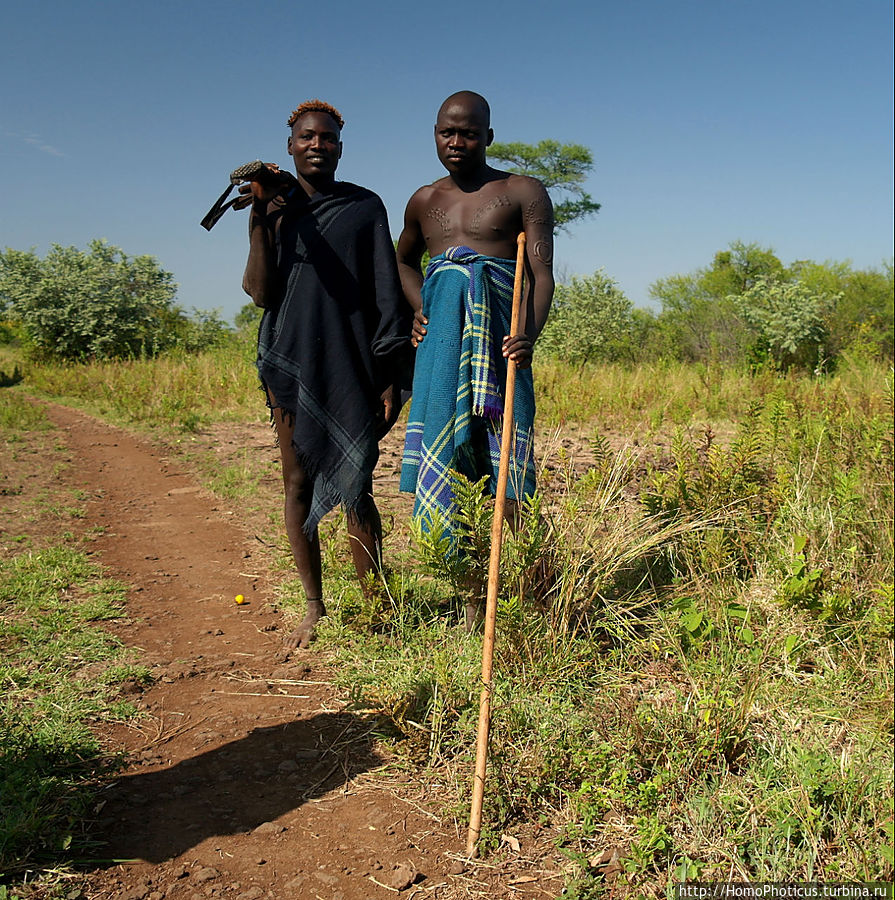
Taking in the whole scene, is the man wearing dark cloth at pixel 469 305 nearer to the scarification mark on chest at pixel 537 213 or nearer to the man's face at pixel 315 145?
the scarification mark on chest at pixel 537 213

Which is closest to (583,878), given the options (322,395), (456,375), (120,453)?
(456,375)

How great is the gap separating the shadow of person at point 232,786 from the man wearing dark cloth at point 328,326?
2.19ft

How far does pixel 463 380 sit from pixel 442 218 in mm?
591

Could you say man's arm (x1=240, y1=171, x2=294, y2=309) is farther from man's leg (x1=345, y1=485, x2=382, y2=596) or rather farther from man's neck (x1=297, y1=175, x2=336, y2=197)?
man's leg (x1=345, y1=485, x2=382, y2=596)

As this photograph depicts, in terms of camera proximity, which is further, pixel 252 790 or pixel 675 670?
pixel 675 670

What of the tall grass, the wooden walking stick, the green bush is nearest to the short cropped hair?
the wooden walking stick

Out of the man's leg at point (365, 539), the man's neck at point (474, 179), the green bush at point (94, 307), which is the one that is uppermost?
the green bush at point (94, 307)

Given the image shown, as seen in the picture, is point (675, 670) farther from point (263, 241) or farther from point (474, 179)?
point (263, 241)

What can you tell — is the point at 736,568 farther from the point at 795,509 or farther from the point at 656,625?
the point at 656,625

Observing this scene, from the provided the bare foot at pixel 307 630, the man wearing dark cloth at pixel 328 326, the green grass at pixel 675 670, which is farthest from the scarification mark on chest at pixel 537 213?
the bare foot at pixel 307 630

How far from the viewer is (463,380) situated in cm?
283

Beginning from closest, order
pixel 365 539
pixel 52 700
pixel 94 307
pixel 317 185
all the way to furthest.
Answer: pixel 52 700 < pixel 317 185 < pixel 365 539 < pixel 94 307

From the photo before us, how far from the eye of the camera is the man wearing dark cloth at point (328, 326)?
3.02 metres

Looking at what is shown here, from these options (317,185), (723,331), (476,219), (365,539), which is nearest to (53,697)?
(365,539)
